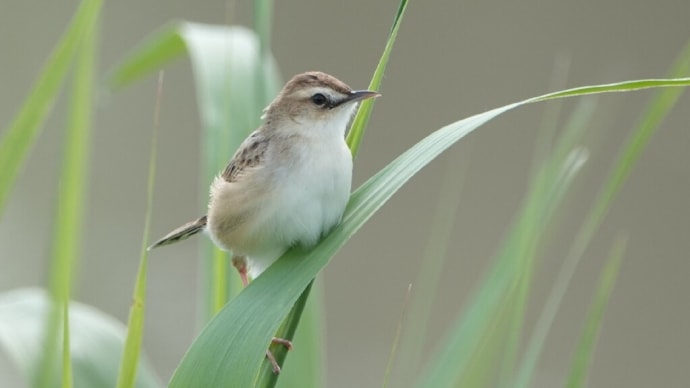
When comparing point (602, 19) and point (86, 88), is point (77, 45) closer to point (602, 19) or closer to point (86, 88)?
point (86, 88)

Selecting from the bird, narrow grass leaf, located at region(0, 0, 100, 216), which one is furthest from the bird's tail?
narrow grass leaf, located at region(0, 0, 100, 216)

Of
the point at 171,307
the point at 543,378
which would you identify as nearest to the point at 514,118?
the point at 543,378

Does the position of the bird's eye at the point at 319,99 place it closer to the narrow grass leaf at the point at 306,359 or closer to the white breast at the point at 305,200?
the white breast at the point at 305,200

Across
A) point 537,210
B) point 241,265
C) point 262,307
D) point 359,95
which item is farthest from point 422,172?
point 262,307

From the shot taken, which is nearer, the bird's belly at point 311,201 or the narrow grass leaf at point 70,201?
the narrow grass leaf at point 70,201

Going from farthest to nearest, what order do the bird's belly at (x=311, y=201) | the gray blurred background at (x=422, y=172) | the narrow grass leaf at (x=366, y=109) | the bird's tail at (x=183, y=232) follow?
1. the gray blurred background at (x=422, y=172)
2. the bird's tail at (x=183, y=232)
3. the bird's belly at (x=311, y=201)
4. the narrow grass leaf at (x=366, y=109)

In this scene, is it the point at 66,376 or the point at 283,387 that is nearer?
the point at 66,376

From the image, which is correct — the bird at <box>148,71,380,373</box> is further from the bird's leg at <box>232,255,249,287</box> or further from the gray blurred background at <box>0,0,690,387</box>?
the gray blurred background at <box>0,0,690,387</box>

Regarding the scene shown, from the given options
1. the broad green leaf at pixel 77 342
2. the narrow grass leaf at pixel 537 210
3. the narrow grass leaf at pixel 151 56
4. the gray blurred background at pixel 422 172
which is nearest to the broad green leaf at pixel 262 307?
the narrow grass leaf at pixel 537 210

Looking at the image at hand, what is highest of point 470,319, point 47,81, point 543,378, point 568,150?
point 47,81
